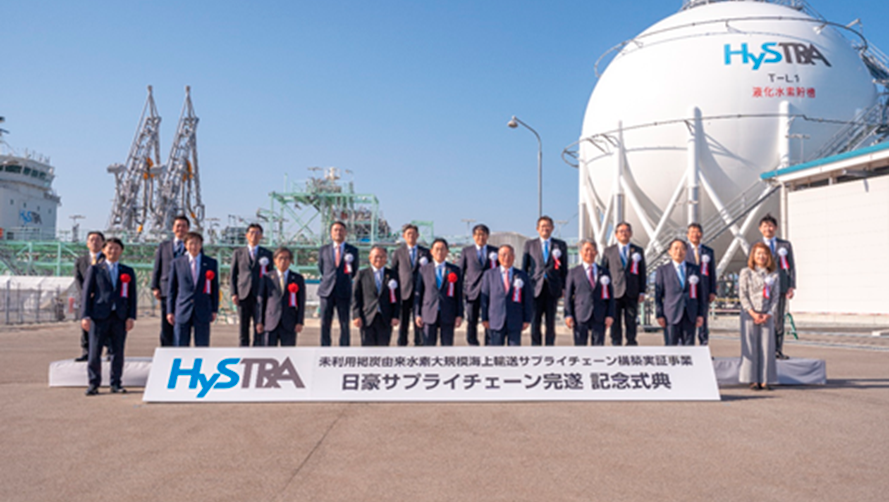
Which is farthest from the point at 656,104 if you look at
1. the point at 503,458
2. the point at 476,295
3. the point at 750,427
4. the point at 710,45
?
the point at 503,458

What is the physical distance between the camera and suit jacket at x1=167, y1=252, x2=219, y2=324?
7504mm

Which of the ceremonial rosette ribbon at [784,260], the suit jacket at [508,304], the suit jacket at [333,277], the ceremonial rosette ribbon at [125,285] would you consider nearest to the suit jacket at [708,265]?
the ceremonial rosette ribbon at [784,260]

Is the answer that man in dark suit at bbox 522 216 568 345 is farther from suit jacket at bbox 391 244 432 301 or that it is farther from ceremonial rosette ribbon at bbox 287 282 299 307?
ceremonial rosette ribbon at bbox 287 282 299 307

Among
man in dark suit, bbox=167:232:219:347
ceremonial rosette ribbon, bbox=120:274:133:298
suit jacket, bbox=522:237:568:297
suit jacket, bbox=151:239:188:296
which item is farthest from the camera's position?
suit jacket, bbox=522:237:568:297

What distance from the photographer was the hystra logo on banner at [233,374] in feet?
20.5

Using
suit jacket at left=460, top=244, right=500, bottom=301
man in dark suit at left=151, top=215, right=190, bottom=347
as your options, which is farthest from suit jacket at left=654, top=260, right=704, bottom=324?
man in dark suit at left=151, top=215, right=190, bottom=347

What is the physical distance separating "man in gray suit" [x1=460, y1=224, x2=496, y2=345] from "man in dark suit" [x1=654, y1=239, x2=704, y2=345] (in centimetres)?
228

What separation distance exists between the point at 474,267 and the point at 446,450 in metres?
4.32

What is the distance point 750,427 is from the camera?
524cm

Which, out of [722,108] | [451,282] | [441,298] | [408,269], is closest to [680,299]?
[451,282]

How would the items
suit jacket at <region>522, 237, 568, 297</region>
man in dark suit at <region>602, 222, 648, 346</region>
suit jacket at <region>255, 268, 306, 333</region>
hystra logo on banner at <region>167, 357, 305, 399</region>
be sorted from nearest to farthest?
hystra logo on banner at <region>167, 357, 305, 399</region>, suit jacket at <region>255, 268, 306, 333</region>, man in dark suit at <region>602, 222, 648, 346</region>, suit jacket at <region>522, 237, 568, 297</region>

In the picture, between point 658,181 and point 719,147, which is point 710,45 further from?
point 658,181

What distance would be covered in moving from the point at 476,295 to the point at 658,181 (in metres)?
18.0

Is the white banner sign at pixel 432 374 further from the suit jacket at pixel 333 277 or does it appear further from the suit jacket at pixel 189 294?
the suit jacket at pixel 333 277
